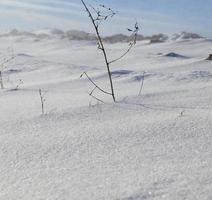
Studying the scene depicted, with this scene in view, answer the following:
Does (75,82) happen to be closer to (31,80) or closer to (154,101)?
(31,80)

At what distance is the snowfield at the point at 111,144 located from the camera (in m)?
1.12

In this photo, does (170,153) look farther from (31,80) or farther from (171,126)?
(31,80)

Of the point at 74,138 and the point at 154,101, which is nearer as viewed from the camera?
the point at 74,138

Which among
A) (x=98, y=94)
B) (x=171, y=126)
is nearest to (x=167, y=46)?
(x=98, y=94)

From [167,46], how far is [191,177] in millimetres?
8668

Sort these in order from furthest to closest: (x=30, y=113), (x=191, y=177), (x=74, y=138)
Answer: (x=30, y=113)
(x=74, y=138)
(x=191, y=177)

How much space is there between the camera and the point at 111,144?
1.47m

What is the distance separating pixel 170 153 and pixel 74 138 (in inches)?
14.9

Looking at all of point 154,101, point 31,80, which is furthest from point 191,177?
point 31,80

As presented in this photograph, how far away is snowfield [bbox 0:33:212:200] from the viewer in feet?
3.67

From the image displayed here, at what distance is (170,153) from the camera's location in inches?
53.2

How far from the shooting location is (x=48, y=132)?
5.42ft

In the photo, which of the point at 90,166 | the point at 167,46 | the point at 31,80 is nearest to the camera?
the point at 90,166

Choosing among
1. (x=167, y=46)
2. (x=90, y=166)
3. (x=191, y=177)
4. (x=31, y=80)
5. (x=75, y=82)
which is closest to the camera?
(x=191, y=177)
